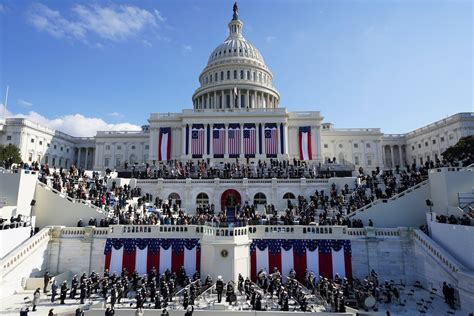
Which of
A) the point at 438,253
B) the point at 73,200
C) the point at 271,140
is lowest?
the point at 438,253

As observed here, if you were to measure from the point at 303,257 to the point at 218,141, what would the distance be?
139ft

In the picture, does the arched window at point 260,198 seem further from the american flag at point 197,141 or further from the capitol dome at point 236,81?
the capitol dome at point 236,81

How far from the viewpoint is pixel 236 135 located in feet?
212

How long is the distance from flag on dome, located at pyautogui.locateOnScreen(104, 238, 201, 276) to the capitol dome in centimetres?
5675

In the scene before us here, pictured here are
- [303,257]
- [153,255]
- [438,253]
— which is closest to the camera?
[438,253]

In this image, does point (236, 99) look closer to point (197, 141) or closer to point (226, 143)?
point (226, 143)

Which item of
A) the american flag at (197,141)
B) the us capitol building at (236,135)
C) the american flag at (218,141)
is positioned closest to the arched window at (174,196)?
the us capitol building at (236,135)

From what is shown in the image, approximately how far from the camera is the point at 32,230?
1049 inches

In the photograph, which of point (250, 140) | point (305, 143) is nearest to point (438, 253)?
point (305, 143)

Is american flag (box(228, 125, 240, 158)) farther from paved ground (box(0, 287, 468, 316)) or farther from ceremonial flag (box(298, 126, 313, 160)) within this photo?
paved ground (box(0, 287, 468, 316))

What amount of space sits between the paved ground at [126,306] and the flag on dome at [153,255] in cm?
480

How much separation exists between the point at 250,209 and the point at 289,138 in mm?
38207

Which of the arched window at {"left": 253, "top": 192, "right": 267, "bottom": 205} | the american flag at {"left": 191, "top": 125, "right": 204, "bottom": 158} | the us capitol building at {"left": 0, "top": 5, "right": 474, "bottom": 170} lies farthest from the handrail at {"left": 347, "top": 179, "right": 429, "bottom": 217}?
the american flag at {"left": 191, "top": 125, "right": 204, "bottom": 158}

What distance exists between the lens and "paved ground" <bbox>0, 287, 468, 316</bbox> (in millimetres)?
18281
